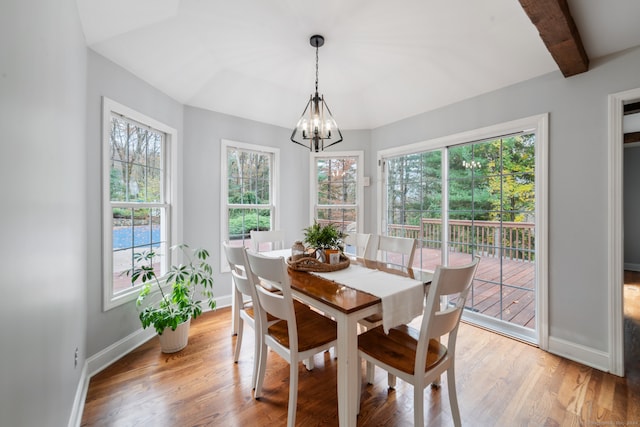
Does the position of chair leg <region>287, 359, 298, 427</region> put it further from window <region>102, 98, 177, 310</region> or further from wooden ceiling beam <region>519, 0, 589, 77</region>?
wooden ceiling beam <region>519, 0, 589, 77</region>

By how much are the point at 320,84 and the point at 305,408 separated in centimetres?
313

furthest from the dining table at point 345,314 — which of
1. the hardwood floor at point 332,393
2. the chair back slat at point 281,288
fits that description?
the hardwood floor at point 332,393

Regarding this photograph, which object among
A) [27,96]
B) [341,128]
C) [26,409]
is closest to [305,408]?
[26,409]

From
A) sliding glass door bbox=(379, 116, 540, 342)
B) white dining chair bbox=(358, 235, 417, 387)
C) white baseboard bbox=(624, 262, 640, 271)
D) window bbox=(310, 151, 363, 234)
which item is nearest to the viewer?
white dining chair bbox=(358, 235, 417, 387)

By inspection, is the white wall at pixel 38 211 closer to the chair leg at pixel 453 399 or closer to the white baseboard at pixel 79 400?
the white baseboard at pixel 79 400

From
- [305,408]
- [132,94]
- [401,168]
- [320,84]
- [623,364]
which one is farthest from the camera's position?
[401,168]

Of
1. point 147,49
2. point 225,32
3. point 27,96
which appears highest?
point 225,32

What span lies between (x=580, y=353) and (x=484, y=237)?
1.17 metres

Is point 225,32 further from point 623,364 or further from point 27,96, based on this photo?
point 623,364

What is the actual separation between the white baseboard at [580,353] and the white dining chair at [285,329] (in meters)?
2.02

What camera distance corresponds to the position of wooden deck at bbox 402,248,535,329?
2.57 meters

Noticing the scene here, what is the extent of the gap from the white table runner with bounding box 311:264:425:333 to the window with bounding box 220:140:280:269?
190 cm

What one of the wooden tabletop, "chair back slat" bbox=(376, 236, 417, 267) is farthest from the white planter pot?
"chair back slat" bbox=(376, 236, 417, 267)

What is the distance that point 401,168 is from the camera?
3623 millimetres
